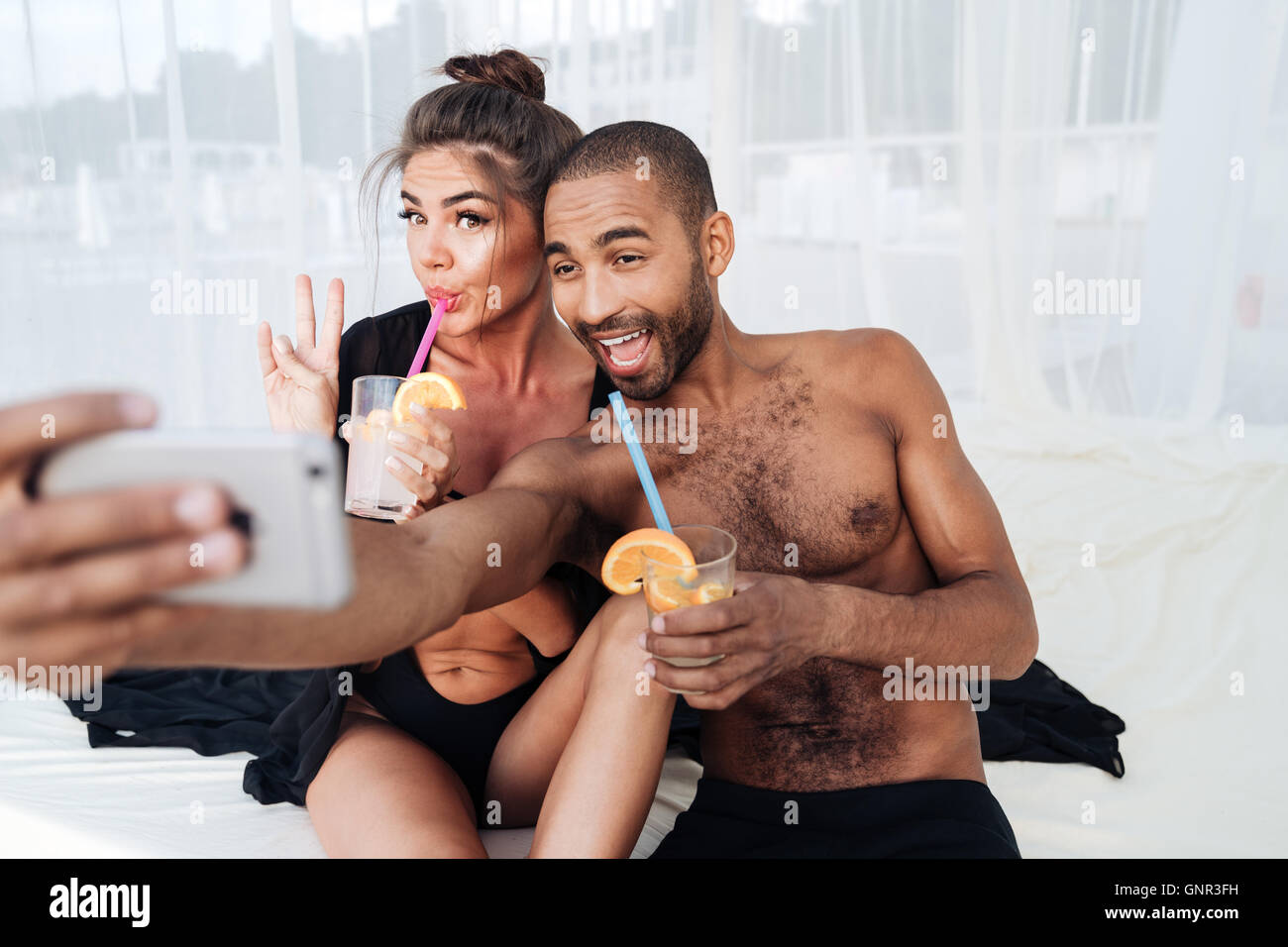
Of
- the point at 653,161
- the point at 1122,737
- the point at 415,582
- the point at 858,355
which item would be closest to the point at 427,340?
the point at 653,161

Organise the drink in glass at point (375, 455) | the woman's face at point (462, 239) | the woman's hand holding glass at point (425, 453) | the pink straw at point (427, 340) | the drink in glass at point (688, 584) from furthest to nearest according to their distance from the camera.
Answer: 1. the woman's face at point (462, 239)
2. the pink straw at point (427, 340)
3. the drink in glass at point (375, 455)
4. the woman's hand holding glass at point (425, 453)
5. the drink in glass at point (688, 584)

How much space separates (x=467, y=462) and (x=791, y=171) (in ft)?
11.0

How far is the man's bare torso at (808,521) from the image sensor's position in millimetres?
1450

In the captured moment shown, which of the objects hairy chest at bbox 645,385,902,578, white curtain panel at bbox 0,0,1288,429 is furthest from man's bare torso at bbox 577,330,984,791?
white curtain panel at bbox 0,0,1288,429

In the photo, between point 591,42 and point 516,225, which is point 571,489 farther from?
point 591,42

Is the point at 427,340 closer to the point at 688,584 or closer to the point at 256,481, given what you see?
the point at 688,584

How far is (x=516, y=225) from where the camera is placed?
5.61ft

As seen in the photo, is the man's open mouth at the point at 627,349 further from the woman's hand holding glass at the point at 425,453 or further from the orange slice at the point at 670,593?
the orange slice at the point at 670,593

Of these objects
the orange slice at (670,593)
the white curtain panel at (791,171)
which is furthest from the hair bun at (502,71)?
the white curtain panel at (791,171)

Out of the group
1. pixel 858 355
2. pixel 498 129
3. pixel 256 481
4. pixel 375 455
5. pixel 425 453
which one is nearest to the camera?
pixel 256 481

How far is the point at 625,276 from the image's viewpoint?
4.92ft

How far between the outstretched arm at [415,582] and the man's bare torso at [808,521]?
129 mm

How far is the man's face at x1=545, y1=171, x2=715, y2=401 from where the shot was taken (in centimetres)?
148
